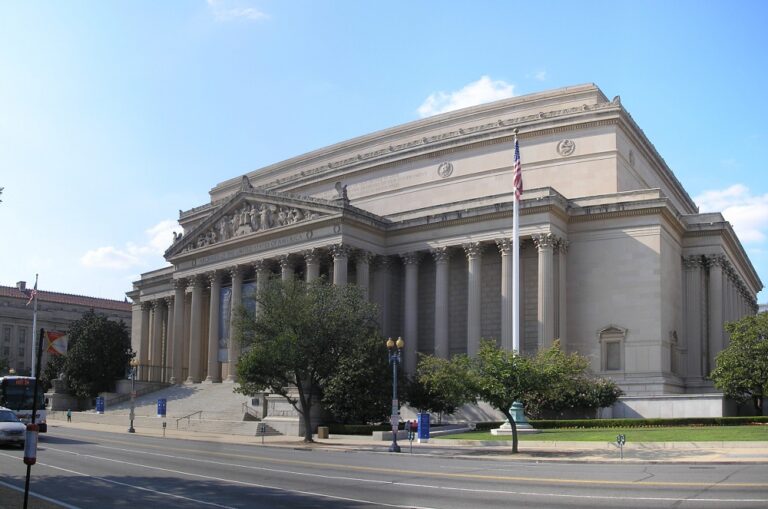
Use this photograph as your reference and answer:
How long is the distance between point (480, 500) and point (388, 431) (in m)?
28.3

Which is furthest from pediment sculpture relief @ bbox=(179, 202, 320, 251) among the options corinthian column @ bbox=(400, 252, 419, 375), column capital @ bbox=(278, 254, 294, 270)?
corinthian column @ bbox=(400, 252, 419, 375)

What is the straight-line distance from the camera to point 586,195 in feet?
219

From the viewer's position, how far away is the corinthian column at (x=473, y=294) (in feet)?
200

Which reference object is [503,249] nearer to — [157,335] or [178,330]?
[178,330]

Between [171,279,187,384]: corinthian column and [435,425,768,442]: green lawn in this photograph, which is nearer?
[435,425,768,442]: green lawn

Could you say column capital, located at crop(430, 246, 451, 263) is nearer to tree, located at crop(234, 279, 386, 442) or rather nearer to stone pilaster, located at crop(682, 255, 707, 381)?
tree, located at crop(234, 279, 386, 442)

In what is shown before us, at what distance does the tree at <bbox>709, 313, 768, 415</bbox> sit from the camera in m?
46.7

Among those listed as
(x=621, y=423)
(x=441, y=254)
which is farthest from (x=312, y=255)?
(x=621, y=423)

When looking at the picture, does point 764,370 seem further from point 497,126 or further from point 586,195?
point 497,126

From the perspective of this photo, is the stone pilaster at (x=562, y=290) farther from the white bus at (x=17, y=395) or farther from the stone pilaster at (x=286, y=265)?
the white bus at (x=17, y=395)

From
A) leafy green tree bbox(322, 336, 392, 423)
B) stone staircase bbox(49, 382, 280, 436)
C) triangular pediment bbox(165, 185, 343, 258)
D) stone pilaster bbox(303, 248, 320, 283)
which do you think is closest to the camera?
leafy green tree bbox(322, 336, 392, 423)

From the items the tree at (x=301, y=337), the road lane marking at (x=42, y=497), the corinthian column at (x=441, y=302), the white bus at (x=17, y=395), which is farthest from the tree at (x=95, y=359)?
the road lane marking at (x=42, y=497)

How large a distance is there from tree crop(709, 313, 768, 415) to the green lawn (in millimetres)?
5904

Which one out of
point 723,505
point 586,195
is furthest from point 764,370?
point 723,505
